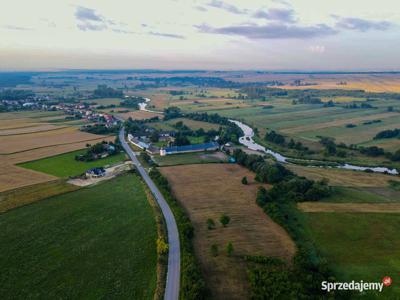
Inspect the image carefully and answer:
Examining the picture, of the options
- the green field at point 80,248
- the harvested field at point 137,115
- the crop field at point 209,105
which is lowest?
the green field at point 80,248

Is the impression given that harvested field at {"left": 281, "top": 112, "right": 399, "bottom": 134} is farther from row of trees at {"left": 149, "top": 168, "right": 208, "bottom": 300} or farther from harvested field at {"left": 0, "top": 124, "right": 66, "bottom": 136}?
harvested field at {"left": 0, "top": 124, "right": 66, "bottom": 136}

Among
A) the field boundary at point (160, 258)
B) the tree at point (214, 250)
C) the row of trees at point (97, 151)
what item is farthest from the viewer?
the row of trees at point (97, 151)

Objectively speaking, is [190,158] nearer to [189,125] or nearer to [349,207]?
[349,207]

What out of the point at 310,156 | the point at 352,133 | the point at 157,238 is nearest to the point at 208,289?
the point at 157,238

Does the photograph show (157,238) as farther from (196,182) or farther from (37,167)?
(37,167)

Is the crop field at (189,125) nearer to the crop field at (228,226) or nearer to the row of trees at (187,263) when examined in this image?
the crop field at (228,226)

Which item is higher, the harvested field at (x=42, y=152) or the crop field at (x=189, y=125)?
the crop field at (x=189, y=125)

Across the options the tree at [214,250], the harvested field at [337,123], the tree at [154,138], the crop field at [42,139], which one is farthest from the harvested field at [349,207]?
the crop field at [42,139]

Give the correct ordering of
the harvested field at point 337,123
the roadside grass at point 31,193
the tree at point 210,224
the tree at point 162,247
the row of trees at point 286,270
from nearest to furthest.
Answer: the row of trees at point 286,270 < the tree at point 162,247 < the tree at point 210,224 < the roadside grass at point 31,193 < the harvested field at point 337,123

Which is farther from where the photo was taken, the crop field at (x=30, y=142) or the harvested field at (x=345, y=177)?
the crop field at (x=30, y=142)
